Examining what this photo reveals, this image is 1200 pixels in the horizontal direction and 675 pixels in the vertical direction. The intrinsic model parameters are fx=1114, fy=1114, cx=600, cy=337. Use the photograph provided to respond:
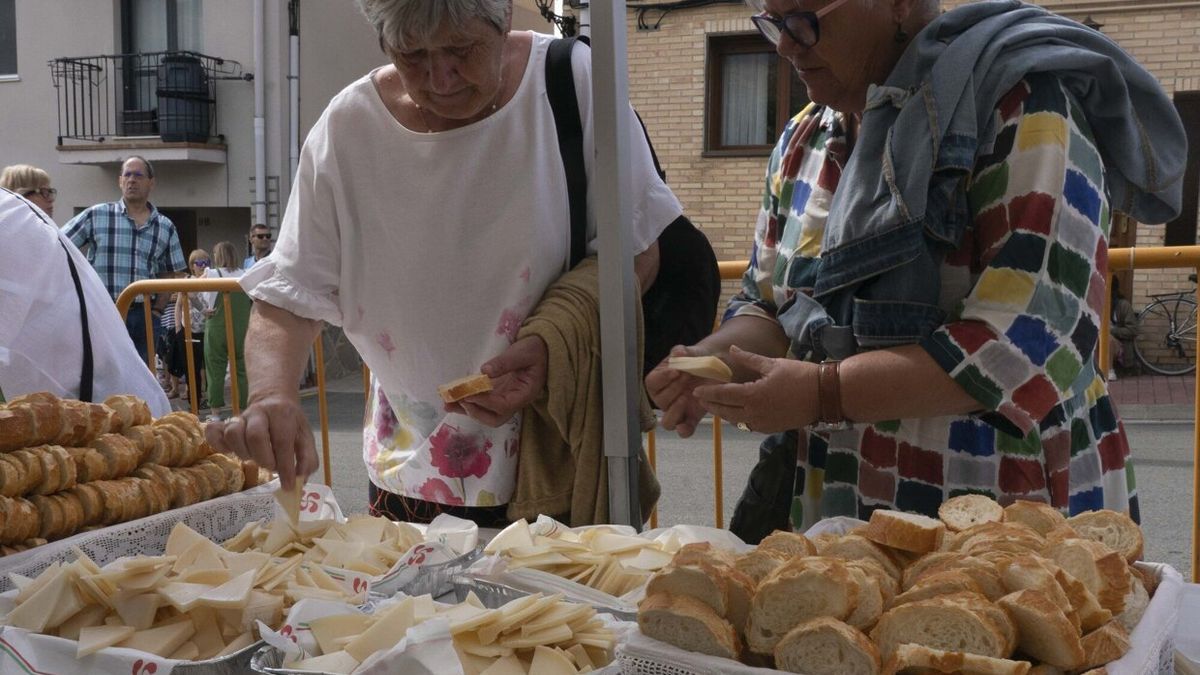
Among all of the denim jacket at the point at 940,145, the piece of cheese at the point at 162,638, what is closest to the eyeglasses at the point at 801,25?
the denim jacket at the point at 940,145

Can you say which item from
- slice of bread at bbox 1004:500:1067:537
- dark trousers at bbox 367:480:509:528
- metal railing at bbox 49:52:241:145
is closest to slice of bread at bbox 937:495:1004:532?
slice of bread at bbox 1004:500:1067:537

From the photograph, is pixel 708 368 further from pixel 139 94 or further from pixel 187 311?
pixel 139 94

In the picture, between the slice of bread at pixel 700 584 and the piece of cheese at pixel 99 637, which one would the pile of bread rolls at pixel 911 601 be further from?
the piece of cheese at pixel 99 637

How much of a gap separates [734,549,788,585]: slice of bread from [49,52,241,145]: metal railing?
15.8 metres

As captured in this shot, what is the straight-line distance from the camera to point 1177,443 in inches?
348

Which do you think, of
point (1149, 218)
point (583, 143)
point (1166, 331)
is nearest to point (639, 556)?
point (583, 143)

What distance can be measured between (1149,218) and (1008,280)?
463 millimetres

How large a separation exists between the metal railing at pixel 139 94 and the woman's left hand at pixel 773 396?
15.4 meters

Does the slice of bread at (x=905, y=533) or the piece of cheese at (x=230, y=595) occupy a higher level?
the slice of bread at (x=905, y=533)

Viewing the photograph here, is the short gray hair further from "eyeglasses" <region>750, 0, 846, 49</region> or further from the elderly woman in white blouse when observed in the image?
"eyeglasses" <region>750, 0, 846, 49</region>

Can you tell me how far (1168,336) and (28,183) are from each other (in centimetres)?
1113

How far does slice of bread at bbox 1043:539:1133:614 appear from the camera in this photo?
1.22 metres

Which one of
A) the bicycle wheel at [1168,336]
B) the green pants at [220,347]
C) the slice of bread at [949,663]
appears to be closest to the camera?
the slice of bread at [949,663]

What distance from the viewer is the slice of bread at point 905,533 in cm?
132
